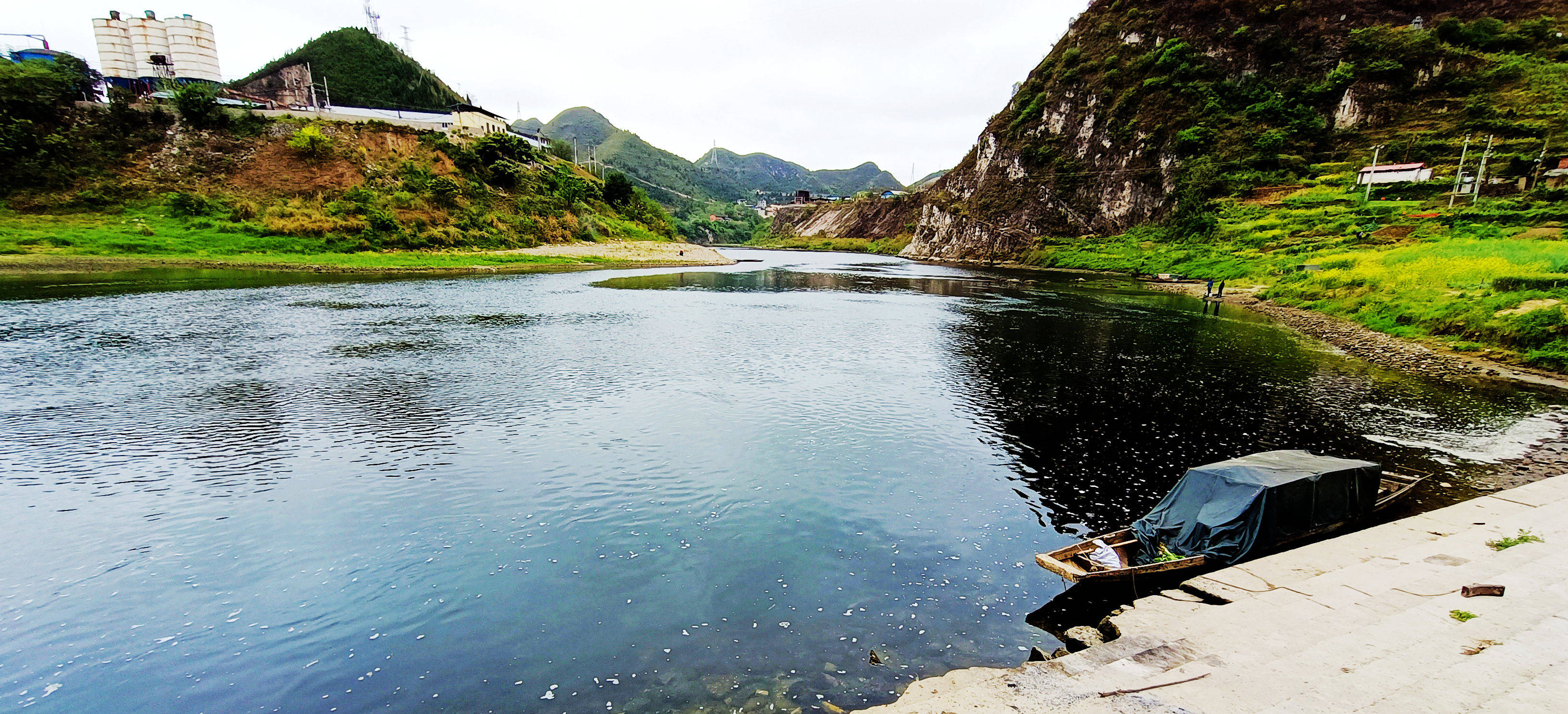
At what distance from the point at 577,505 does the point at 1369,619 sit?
56.6 ft

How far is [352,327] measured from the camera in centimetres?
4028

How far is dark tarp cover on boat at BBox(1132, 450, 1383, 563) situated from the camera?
12961mm

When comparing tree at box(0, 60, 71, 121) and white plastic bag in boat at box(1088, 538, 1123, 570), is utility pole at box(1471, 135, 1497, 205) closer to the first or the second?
white plastic bag in boat at box(1088, 538, 1123, 570)

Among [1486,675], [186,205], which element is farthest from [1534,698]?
[186,205]

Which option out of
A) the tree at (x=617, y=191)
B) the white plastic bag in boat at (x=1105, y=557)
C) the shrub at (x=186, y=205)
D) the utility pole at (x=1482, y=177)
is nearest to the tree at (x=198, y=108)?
the shrub at (x=186, y=205)

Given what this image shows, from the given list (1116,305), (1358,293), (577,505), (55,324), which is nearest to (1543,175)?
(1358,293)

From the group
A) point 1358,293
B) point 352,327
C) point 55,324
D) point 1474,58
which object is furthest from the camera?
point 1474,58

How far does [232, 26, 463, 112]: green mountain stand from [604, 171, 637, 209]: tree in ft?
234

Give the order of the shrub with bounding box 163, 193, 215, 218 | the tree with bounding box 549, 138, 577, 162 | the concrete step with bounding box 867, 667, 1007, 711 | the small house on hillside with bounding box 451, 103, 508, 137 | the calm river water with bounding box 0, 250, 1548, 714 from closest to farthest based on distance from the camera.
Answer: the concrete step with bounding box 867, 667, 1007, 711 < the calm river water with bounding box 0, 250, 1548, 714 < the shrub with bounding box 163, 193, 215, 218 < the small house on hillside with bounding box 451, 103, 508, 137 < the tree with bounding box 549, 138, 577, 162

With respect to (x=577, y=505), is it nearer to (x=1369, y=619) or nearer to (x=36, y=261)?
(x=1369, y=619)

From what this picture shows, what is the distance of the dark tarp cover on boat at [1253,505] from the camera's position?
42.5ft

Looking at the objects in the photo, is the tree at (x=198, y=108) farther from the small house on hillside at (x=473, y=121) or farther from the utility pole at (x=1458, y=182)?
the utility pole at (x=1458, y=182)

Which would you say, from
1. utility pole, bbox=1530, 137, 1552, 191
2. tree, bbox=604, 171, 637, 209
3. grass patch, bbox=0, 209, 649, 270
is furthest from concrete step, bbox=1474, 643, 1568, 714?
tree, bbox=604, 171, 637, 209

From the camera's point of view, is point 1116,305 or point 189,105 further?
point 189,105
